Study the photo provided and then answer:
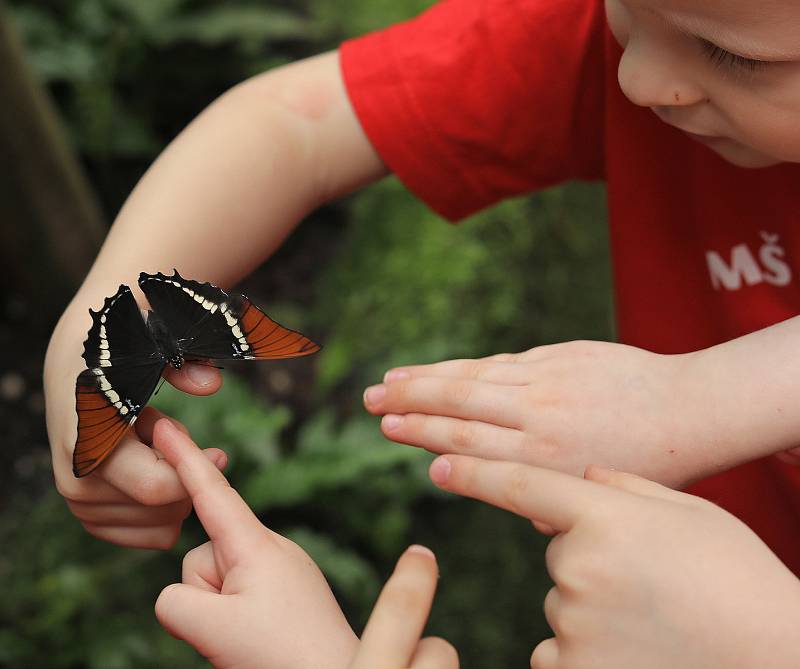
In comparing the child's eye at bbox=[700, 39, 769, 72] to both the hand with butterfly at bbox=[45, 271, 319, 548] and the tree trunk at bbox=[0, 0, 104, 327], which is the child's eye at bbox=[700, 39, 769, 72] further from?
the tree trunk at bbox=[0, 0, 104, 327]

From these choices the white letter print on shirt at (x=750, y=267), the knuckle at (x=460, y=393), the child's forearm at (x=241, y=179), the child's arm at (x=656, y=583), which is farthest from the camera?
the white letter print on shirt at (x=750, y=267)

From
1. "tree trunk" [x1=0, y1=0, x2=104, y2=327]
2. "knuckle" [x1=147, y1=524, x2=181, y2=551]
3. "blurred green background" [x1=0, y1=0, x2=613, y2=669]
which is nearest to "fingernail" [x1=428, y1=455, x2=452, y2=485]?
"knuckle" [x1=147, y1=524, x2=181, y2=551]

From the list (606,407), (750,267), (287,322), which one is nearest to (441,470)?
(606,407)

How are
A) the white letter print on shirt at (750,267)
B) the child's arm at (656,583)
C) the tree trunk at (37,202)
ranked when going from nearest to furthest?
the child's arm at (656,583) → the white letter print on shirt at (750,267) → the tree trunk at (37,202)

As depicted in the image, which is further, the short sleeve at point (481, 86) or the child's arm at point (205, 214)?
the short sleeve at point (481, 86)

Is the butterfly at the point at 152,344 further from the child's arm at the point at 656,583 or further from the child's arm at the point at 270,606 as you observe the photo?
the child's arm at the point at 656,583

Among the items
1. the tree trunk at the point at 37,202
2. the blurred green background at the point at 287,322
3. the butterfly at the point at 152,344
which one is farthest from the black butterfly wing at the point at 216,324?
the tree trunk at the point at 37,202

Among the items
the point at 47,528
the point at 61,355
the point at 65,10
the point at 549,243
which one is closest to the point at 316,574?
the point at 61,355

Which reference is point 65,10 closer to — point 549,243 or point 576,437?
point 549,243
